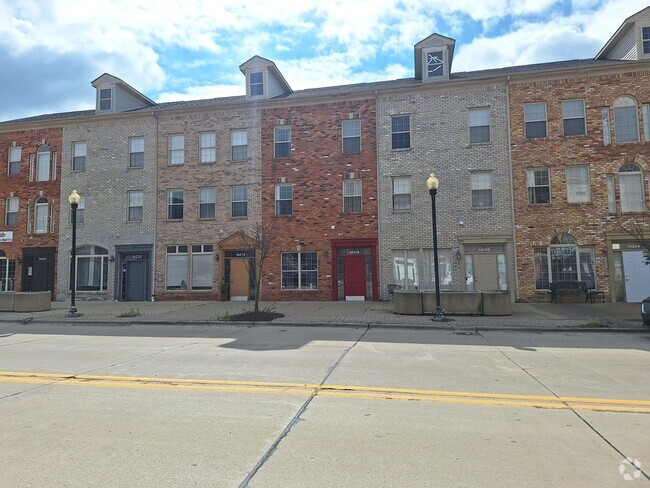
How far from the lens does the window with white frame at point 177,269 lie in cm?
2289

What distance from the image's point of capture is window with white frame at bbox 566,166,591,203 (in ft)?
63.4

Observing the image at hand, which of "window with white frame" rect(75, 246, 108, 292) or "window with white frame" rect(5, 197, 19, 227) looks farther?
"window with white frame" rect(5, 197, 19, 227)

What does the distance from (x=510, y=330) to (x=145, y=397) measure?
1001 cm

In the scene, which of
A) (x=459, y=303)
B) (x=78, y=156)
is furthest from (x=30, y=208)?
(x=459, y=303)

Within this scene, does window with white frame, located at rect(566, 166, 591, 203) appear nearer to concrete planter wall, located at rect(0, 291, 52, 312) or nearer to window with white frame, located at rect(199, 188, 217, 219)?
window with white frame, located at rect(199, 188, 217, 219)

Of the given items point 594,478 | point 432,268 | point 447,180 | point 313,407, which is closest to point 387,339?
point 313,407

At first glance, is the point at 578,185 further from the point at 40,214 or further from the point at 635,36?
the point at 40,214

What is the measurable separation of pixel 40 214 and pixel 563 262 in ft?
90.1

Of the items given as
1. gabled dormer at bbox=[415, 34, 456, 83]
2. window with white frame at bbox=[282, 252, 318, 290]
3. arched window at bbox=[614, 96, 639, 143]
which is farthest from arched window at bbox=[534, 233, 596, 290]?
window with white frame at bbox=[282, 252, 318, 290]

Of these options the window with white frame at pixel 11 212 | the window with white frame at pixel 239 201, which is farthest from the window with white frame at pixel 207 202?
the window with white frame at pixel 11 212

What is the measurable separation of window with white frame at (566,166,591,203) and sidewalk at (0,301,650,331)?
4.73 m

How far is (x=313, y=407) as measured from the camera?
5141mm

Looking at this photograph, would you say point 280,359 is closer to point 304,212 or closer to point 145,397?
point 145,397

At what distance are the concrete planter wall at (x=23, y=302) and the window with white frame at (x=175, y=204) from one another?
712 cm
